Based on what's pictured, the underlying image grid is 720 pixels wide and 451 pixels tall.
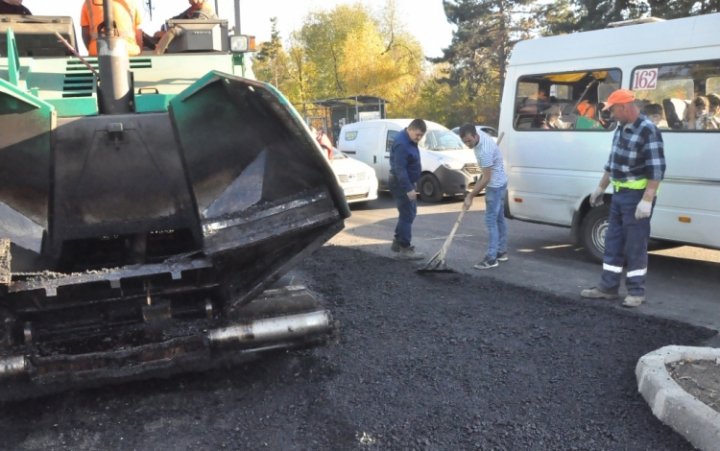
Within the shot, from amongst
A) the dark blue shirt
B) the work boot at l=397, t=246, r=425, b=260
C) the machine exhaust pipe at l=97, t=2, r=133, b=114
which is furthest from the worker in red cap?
the machine exhaust pipe at l=97, t=2, r=133, b=114

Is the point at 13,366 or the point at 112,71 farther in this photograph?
the point at 112,71

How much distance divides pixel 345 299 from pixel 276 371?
5.48ft

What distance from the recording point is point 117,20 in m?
4.57

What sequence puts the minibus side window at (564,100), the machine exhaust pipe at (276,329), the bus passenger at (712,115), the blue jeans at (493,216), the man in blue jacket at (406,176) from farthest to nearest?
the man in blue jacket at (406,176), the blue jeans at (493,216), the minibus side window at (564,100), the bus passenger at (712,115), the machine exhaust pipe at (276,329)

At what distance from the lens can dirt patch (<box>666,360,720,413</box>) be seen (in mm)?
3305

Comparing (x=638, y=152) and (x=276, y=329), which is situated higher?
(x=638, y=152)

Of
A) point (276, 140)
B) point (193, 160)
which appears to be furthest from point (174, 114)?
point (276, 140)

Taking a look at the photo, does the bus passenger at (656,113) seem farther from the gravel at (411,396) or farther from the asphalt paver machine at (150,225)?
the asphalt paver machine at (150,225)

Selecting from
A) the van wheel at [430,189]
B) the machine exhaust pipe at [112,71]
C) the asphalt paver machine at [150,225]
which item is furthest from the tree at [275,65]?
the asphalt paver machine at [150,225]

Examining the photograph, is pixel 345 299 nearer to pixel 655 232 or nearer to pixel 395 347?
pixel 395 347

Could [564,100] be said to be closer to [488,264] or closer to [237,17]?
[488,264]

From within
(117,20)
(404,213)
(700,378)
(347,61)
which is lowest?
(700,378)

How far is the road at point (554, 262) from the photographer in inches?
221

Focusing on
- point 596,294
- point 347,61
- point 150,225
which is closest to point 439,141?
point 596,294
